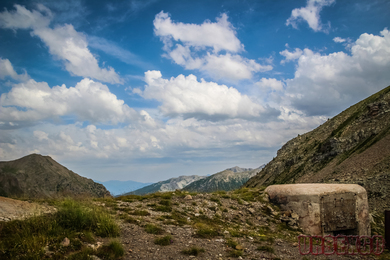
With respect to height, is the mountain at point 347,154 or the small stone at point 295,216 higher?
the mountain at point 347,154

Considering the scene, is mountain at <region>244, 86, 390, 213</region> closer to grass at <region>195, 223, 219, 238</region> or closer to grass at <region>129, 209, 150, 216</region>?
grass at <region>195, 223, 219, 238</region>

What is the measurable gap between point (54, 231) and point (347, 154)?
51.1 metres

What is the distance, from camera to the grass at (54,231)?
640 centimetres

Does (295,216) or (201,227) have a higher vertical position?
(201,227)

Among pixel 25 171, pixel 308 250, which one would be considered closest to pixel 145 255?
pixel 308 250

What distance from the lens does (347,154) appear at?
46.2 metres

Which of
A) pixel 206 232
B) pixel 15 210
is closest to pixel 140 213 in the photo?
pixel 206 232

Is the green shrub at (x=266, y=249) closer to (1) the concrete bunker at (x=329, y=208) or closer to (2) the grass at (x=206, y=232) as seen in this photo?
(2) the grass at (x=206, y=232)

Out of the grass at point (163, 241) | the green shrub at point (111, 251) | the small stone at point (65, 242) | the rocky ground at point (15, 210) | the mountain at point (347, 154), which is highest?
the mountain at point (347, 154)

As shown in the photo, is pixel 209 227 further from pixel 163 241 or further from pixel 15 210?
pixel 15 210

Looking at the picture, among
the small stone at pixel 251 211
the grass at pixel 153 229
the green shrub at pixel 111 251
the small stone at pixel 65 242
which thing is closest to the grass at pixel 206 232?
the grass at pixel 153 229

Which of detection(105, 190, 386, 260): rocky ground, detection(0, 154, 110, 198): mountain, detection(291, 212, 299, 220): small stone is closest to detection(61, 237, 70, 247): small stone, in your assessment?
detection(105, 190, 386, 260): rocky ground

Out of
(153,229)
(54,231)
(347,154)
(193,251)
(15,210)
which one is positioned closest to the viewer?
(54,231)

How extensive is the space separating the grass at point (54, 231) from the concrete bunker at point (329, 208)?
446 inches
